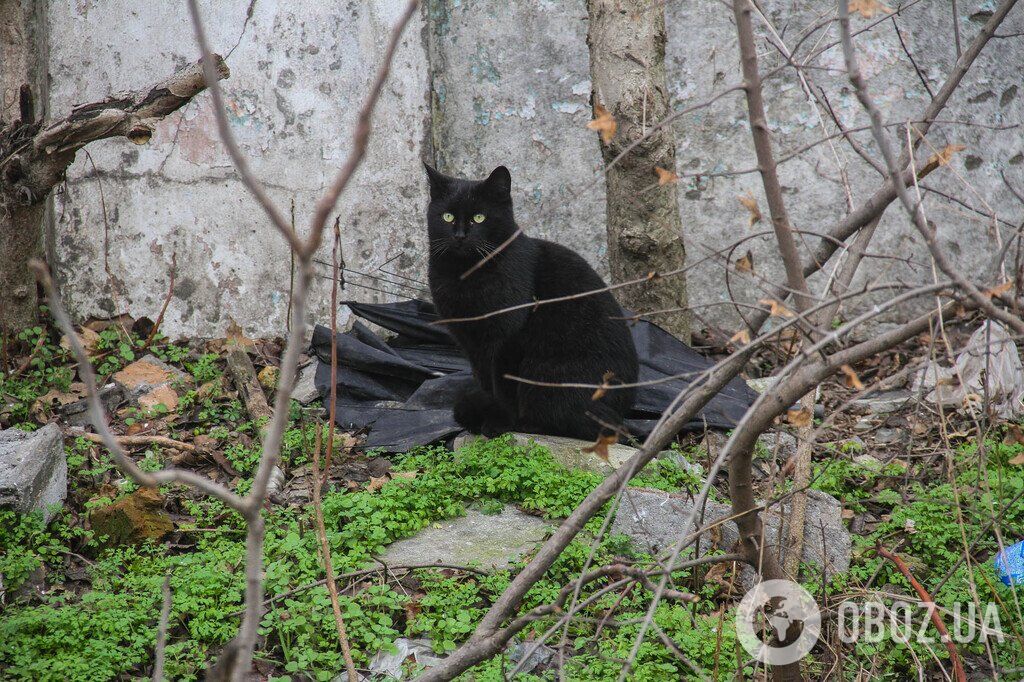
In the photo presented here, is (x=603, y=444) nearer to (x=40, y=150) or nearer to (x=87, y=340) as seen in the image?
(x=40, y=150)

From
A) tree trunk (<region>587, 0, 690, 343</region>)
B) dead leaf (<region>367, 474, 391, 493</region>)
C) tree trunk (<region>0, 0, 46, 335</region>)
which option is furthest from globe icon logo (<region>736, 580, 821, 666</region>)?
tree trunk (<region>0, 0, 46, 335</region>)

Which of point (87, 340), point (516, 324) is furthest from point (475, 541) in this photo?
point (87, 340)

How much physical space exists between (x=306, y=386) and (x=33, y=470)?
66.0 inches

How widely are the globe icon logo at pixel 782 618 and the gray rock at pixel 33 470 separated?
8.61ft

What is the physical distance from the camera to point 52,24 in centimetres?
499

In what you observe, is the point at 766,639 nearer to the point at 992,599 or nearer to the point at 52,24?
the point at 992,599

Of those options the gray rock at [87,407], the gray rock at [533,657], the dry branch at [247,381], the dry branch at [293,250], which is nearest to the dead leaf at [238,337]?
the dry branch at [247,381]

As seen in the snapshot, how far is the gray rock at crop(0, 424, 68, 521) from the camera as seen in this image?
317 cm

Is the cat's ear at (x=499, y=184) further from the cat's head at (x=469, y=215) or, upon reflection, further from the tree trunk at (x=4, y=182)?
the tree trunk at (x=4, y=182)

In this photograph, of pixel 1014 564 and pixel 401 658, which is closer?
pixel 401 658

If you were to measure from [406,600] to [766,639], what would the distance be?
114 centimetres

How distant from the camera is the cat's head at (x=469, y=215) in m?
3.97

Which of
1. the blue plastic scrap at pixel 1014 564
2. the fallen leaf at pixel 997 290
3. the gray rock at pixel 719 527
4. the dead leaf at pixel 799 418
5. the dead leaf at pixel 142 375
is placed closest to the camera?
the fallen leaf at pixel 997 290

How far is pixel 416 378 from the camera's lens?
4824mm
